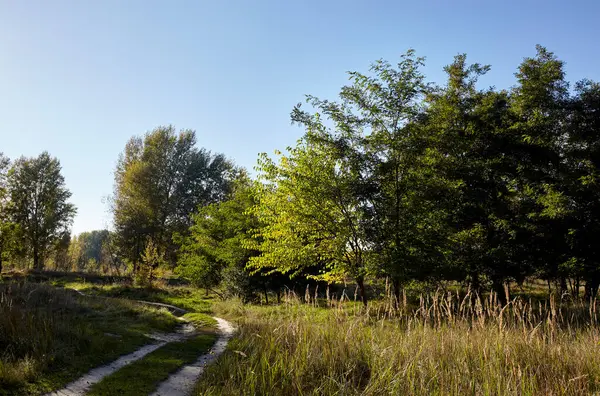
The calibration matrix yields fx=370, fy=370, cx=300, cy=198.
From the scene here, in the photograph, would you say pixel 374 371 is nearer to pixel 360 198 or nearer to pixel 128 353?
pixel 128 353

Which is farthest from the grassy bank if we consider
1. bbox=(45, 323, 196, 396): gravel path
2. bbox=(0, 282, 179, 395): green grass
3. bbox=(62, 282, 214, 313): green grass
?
bbox=(62, 282, 214, 313): green grass

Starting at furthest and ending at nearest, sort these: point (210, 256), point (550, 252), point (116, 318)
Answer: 1. point (210, 256)
2. point (550, 252)
3. point (116, 318)

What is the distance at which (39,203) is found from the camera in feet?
123

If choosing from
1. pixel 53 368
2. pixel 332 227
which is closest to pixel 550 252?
pixel 332 227

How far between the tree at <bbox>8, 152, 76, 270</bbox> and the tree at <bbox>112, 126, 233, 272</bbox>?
6053 millimetres

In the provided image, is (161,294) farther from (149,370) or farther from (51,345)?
(149,370)

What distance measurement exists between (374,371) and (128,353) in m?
5.95

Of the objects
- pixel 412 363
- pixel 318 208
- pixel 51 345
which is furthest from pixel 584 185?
pixel 51 345

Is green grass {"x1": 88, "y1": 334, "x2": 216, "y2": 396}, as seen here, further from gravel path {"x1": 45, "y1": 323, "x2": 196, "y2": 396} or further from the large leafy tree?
the large leafy tree

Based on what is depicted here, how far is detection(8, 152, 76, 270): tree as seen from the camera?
3656 centimetres

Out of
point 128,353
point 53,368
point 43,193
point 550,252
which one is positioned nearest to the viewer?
point 53,368

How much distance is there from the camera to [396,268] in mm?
11312

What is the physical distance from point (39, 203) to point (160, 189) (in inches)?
483

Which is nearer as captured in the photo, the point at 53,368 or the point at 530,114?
the point at 53,368
